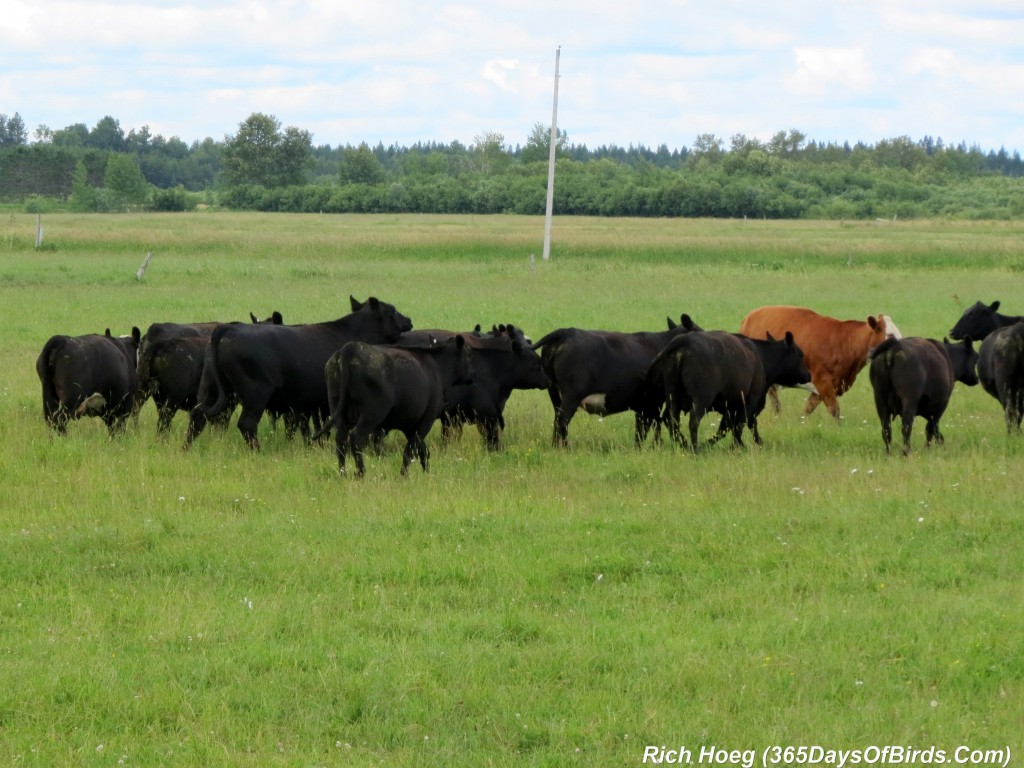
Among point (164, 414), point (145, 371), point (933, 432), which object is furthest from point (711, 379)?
point (145, 371)

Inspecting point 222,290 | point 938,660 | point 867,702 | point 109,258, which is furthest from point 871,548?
point 109,258

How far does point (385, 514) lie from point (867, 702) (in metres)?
4.66

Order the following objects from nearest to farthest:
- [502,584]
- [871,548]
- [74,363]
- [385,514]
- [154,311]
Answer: [502,584]
[871,548]
[385,514]
[74,363]
[154,311]

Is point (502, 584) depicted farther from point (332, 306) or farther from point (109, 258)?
point (109, 258)

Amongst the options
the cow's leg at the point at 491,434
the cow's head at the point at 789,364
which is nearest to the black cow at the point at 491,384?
the cow's leg at the point at 491,434

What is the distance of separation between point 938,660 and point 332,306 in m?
20.8

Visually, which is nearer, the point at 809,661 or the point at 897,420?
the point at 809,661

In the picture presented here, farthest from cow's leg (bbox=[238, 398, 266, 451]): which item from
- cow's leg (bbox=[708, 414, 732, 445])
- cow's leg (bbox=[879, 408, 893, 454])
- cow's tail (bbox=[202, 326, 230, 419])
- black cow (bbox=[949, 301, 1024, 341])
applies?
black cow (bbox=[949, 301, 1024, 341])

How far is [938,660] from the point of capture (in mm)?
6902

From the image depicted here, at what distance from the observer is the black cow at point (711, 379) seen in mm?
13234

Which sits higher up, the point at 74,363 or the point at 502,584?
the point at 74,363

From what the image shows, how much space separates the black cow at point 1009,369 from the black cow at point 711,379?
2.59 m

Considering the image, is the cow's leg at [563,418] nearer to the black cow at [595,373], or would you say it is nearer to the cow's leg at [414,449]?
the black cow at [595,373]

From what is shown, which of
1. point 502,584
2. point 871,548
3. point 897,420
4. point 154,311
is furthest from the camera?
point 154,311
